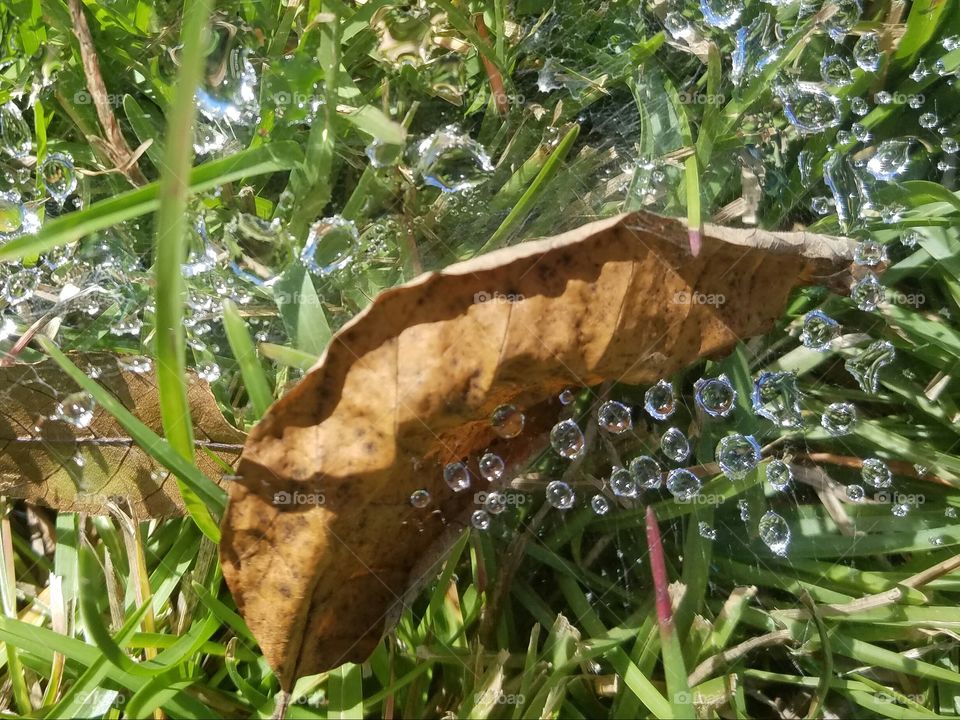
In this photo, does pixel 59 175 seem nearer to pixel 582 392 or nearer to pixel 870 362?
pixel 582 392

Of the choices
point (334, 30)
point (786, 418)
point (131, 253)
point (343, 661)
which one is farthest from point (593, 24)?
point (343, 661)

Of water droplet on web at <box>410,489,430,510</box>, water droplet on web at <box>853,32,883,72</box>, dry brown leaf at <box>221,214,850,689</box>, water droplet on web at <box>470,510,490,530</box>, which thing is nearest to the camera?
dry brown leaf at <box>221,214,850,689</box>

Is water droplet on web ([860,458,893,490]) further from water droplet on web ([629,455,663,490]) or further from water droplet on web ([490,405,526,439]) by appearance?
water droplet on web ([490,405,526,439])

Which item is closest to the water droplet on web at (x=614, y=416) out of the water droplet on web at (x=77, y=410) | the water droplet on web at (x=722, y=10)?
the water droplet on web at (x=722, y=10)

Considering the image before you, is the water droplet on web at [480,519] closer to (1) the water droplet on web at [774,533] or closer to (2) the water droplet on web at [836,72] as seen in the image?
(1) the water droplet on web at [774,533]

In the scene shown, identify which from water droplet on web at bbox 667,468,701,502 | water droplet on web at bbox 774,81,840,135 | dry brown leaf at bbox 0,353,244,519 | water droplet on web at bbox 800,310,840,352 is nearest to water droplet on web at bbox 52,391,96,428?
dry brown leaf at bbox 0,353,244,519
